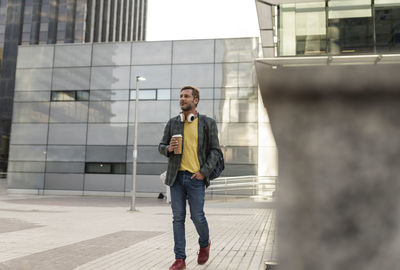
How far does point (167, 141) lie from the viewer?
4.36 m

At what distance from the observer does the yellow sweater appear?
13.4 ft

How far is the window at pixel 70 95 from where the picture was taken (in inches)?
995

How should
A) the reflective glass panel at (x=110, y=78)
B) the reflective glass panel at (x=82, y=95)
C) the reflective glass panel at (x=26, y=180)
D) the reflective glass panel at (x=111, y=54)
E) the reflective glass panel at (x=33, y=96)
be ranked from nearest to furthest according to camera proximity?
1. the reflective glass panel at (x=110, y=78)
2. the reflective glass panel at (x=26, y=180)
3. the reflective glass panel at (x=111, y=54)
4. the reflective glass panel at (x=82, y=95)
5. the reflective glass panel at (x=33, y=96)

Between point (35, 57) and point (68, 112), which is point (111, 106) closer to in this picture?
point (68, 112)

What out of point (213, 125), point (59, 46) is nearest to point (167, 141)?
point (213, 125)

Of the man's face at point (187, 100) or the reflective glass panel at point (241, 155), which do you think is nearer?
the man's face at point (187, 100)

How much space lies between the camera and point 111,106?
2481cm

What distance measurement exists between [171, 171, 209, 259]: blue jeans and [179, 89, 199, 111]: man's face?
0.68 meters

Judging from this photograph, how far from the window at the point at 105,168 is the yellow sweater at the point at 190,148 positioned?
20554 millimetres

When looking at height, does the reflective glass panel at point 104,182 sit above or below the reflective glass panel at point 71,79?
below

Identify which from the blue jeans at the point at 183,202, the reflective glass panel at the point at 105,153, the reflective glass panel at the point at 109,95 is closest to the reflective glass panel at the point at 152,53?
the reflective glass panel at the point at 109,95

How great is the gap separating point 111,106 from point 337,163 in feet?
81.4

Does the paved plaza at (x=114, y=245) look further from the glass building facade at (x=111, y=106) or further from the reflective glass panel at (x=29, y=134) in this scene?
the reflective glass panel at (x=29, y=134)

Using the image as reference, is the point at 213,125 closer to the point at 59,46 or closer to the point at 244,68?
the point at 244,68
